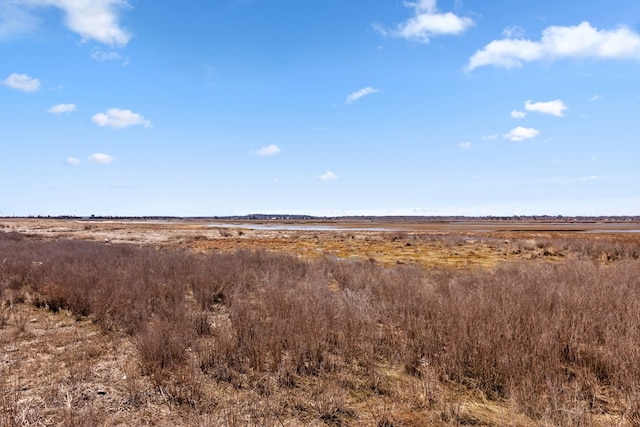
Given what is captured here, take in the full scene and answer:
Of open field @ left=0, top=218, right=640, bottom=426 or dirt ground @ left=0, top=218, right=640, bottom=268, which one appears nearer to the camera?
open field @ left=0, top=218, right=640, bottom=426

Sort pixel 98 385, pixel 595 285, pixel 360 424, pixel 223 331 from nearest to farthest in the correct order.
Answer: pixel 360 424, pixel 98 385, pixel 223 331, pixel 595 285

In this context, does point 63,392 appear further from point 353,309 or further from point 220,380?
point 353,309

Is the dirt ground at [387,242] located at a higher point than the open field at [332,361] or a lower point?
lower

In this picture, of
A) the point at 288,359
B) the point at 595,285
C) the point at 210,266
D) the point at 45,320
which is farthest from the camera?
the point at 210,266

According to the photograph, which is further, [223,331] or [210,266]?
[210,266]

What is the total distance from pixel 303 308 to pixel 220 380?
2.19 meters

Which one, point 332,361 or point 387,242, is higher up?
point 332,361

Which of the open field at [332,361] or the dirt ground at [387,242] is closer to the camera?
the open field at [332,361]

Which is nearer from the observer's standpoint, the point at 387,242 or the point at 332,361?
the point at 332,361

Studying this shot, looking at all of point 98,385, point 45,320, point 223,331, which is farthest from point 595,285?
point 45,320

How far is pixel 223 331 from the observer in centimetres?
569

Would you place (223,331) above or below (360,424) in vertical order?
above

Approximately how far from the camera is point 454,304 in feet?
21.9

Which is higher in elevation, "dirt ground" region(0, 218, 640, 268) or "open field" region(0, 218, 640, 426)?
"open field" region(0, 218, 640, 426)
